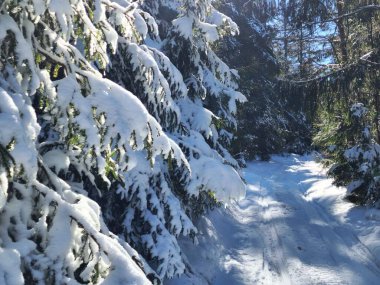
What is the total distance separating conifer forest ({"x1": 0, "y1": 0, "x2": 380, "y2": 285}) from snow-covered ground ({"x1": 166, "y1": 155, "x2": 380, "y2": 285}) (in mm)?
46

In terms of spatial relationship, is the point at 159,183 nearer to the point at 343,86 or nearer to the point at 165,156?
the point at 165,156

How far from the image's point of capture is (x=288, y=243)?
9.53 metres

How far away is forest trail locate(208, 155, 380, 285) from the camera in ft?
25.0

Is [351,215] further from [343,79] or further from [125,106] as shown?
[125,106]

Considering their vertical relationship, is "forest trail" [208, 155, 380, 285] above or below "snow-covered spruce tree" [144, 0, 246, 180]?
below

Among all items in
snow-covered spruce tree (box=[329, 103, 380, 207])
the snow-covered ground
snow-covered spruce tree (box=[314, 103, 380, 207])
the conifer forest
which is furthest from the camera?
snow-covered spruce tree (box=[314, 103, 380, 207])

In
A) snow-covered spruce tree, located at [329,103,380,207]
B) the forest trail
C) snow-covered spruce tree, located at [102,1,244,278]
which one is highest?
snow-covered spruce tree, located at [102,1,244,278]

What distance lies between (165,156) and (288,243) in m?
7.40

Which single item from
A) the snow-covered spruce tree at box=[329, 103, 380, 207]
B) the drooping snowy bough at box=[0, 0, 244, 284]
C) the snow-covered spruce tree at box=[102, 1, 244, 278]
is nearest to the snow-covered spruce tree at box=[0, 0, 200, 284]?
the drooping snowy bough at box=[0, 0, 244, 284]

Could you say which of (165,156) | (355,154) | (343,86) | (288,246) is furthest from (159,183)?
(355,154)

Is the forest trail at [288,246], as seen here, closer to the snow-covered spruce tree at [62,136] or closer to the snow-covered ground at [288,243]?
the snow-covered ground at [288,243]

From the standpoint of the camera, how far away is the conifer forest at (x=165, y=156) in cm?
218

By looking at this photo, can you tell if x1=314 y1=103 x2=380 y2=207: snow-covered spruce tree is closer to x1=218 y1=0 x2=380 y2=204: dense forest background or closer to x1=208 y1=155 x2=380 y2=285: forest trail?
x1=218 y1=0 x2=380 y2=204: dense forest background

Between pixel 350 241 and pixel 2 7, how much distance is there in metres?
9.33
